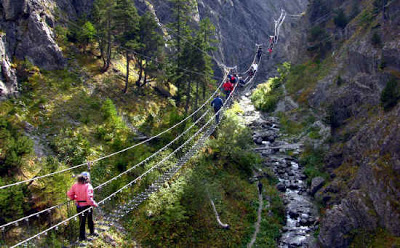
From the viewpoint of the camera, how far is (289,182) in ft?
83.3

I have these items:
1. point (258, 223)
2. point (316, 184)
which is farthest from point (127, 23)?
point (316, 184)

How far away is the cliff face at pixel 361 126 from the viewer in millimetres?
16953

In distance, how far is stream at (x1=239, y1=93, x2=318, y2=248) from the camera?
1995cm

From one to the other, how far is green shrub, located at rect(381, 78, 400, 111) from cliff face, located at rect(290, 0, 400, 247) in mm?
727

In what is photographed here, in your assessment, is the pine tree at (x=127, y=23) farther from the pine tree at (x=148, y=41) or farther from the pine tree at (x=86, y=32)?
the pine tree at (x=86, y=32)

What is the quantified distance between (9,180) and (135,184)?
22.4 ft

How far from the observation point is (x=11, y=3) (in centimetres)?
2259

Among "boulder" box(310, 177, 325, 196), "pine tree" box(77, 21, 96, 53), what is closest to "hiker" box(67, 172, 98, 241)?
"boulder" box(310, 177, 325, 196)

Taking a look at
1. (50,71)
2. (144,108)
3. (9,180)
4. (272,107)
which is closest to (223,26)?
(272,107)

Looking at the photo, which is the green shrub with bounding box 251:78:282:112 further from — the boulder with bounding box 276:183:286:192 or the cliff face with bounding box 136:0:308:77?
the boulder with bounding box 276:183:286:192

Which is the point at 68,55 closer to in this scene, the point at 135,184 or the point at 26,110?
the point at 26,110

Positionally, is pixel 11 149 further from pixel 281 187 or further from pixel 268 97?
pixel 268 97

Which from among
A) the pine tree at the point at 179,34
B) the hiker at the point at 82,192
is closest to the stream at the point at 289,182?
the pine tree at the point at 179,34

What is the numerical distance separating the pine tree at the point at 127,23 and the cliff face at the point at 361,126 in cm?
1925
